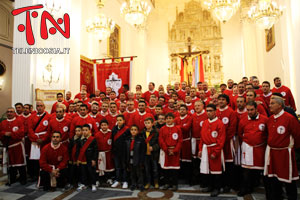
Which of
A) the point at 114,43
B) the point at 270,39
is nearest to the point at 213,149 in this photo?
the point at 270,39

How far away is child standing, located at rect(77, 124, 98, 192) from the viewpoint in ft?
13.5

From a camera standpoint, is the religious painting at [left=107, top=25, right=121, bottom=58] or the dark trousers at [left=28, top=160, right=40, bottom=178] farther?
the religious painting at [left=107, top=25, right=121, bottom=58]

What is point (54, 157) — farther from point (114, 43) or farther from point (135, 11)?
point (114, 43)

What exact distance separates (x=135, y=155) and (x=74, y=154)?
1.19 m

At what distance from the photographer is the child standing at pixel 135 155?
4.06m

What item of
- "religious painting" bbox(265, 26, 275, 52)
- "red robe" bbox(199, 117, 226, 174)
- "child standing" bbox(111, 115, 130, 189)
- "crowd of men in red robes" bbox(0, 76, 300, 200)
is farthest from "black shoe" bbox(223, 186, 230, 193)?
"religious painting" bbox(265, 26, 275, 52)

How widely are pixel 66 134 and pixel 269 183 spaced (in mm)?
3760

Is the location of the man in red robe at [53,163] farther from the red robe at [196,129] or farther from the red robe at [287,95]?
the red robe at [287,95]

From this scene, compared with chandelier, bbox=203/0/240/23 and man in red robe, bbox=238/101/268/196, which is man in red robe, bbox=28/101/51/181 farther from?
chandelier, bbox=203/0/240/23

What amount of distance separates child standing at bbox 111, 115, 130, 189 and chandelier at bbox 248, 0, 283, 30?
6632mm

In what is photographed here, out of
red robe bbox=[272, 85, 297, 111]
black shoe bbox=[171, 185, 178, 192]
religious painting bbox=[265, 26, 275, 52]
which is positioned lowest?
black shoe bbox=[171, 185, 178, 192]

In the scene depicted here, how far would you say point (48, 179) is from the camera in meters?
4.09

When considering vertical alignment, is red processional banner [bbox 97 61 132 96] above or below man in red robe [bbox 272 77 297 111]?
above

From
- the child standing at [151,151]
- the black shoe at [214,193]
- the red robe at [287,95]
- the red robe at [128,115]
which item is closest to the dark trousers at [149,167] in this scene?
the child standing at [151,151]
